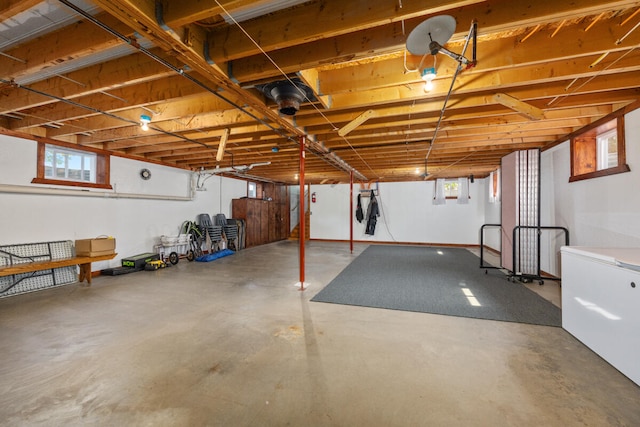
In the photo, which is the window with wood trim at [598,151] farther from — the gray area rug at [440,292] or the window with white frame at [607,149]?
the gray area rug at [440,292]

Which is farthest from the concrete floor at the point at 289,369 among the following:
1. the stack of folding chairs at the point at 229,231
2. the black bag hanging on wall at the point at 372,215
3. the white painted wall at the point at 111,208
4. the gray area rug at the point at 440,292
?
the black bag hanging on wall at the point at 372,215

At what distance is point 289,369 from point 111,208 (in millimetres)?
5292

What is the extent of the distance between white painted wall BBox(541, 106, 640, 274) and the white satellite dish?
2.83 metres

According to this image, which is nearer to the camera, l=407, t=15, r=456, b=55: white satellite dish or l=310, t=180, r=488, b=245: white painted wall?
l=407, t=15, r=456, b=55: white satellite dish

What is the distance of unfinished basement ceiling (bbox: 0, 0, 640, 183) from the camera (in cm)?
172

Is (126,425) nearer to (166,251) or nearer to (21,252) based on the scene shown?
(21,252)

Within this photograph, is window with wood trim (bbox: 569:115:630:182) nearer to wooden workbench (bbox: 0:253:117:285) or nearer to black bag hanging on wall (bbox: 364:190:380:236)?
black bag hanging on wall (bbox: 364:190:380:236)

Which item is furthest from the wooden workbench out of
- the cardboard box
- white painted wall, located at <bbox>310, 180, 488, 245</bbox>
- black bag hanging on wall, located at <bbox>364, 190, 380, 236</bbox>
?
black bag hanging on wall, located at <bbox>364, 190, 380, 236</bbox>

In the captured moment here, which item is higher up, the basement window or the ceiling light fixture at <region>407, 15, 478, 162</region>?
the ceiling light fixture at <region>407, 15, 478, 162</region>

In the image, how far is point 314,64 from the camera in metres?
2.18

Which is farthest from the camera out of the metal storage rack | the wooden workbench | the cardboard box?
the cardboard box

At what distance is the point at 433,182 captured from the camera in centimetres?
910

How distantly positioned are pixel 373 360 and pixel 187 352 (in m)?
1.56

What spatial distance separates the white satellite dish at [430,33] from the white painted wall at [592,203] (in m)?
2.83
